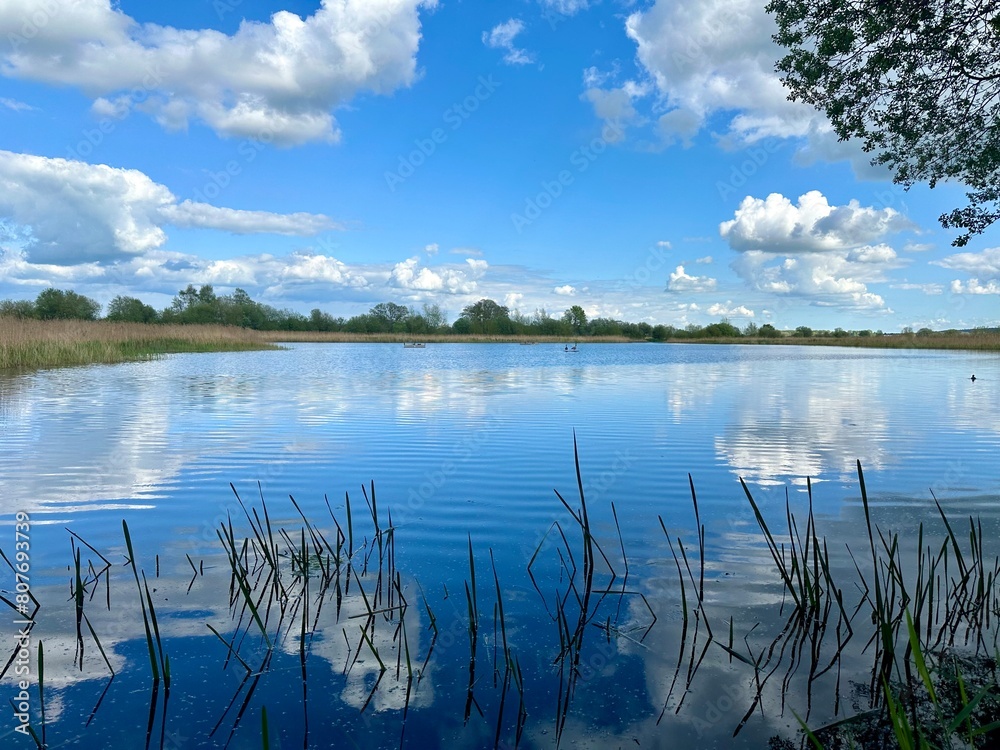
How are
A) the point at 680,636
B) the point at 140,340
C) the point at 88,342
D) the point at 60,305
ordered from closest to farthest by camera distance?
the point at 680,636 < the point at 88,342 < the point at 140,340 < the point at 60,305

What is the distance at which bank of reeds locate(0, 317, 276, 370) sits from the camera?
26.3 m

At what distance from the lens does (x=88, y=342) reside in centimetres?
3169

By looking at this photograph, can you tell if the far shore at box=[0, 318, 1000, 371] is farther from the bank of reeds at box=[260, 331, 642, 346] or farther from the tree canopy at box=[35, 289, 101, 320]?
the tree canopy at box=[35, 289, 101, 320]

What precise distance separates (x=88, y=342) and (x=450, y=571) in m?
33.1

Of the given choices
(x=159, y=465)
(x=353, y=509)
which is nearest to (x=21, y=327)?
(x=159, y=465)

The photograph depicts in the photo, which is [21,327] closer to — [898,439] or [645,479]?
[645,479]

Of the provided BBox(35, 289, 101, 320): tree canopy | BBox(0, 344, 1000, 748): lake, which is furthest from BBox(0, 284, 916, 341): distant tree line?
BBox(0, 344, 1000, 748): lake

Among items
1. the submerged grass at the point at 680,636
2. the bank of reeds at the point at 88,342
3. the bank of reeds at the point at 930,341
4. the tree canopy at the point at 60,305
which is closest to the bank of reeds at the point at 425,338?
the tree canopy at the point at 60,305

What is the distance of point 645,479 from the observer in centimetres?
831

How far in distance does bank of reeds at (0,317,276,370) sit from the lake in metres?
16.7

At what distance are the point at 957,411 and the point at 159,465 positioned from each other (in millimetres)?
16414

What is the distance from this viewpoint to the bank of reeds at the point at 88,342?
26.3 m

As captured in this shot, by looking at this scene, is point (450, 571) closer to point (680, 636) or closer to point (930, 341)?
point (680, 636)

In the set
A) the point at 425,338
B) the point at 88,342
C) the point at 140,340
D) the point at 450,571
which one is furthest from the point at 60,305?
the point at 450,571
